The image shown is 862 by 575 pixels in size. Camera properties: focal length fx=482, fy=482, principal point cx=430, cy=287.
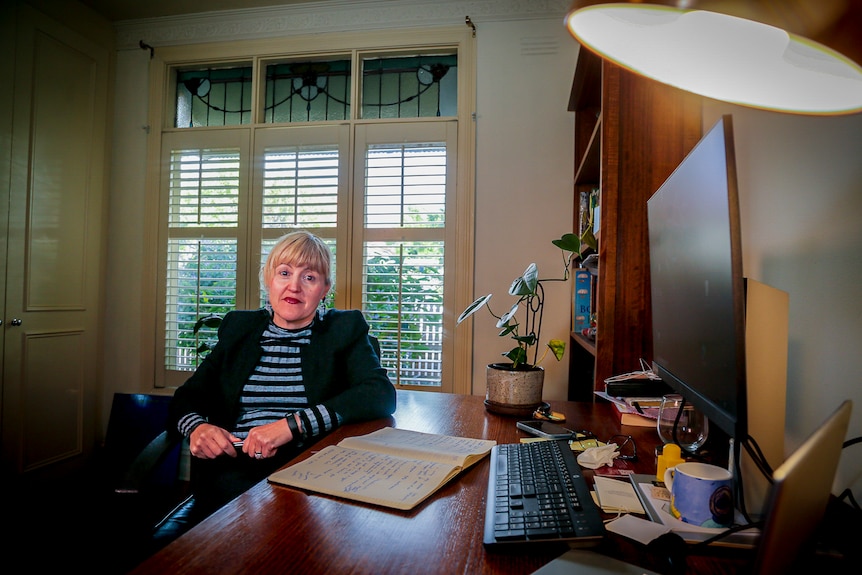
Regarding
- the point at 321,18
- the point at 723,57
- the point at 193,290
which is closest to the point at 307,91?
the point at 321,18

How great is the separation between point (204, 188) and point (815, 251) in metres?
3.10

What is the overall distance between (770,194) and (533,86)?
74.3 inches

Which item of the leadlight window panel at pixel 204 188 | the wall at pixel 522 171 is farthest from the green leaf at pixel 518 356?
the leadlight window panel at pixel 204 188

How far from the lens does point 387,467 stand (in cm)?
93

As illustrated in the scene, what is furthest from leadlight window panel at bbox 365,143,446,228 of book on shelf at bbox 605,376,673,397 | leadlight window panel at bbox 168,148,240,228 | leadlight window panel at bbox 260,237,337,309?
book on shelf at bbox 605,376,673,397

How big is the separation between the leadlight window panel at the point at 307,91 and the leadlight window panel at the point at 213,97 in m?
0.16

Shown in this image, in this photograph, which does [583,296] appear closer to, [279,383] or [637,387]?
[637,387]

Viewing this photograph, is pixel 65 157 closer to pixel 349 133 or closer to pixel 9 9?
pixel 9 9

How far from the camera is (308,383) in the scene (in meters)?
1.46

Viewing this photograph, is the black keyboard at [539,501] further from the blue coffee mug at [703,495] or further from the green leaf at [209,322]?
the green leaf at [209,322]

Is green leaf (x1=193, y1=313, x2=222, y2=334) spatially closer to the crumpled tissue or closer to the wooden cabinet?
the wooden cabinet

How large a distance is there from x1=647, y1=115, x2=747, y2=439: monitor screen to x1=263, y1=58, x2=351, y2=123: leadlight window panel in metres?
2.50

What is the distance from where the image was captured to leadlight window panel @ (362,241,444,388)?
277 cm

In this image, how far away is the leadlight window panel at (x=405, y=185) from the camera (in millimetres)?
2785
